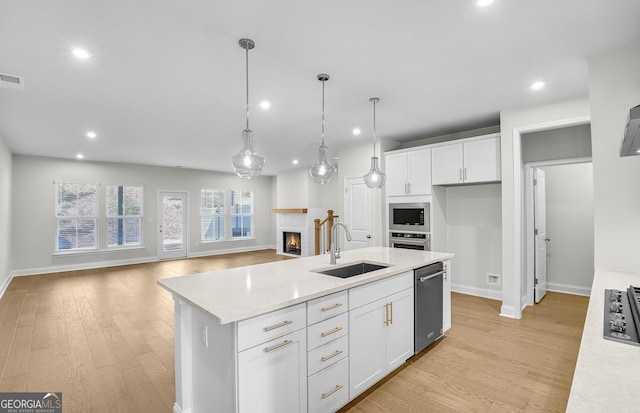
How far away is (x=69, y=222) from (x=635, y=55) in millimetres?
9686

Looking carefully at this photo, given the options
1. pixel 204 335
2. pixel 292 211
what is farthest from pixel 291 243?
pixel 204 335

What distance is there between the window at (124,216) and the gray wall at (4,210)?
1785 millimetres

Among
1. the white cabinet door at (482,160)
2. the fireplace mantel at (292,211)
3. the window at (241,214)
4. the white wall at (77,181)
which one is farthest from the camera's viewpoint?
the window at (241,214)

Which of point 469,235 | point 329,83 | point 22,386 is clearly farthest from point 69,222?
point 469,235

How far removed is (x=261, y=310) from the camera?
1590 mm

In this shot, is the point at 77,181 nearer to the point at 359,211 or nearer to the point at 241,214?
the point at 241,214

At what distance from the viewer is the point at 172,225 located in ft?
28.6

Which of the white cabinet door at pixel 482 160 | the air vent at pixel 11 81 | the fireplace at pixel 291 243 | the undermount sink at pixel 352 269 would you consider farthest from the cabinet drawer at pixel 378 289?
the fireplace at pixel 291 243

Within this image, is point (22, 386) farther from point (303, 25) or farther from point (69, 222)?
point (69, 222)

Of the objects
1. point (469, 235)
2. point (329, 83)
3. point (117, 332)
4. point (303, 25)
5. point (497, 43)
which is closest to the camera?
point (303, 25)

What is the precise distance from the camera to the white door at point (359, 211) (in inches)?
209

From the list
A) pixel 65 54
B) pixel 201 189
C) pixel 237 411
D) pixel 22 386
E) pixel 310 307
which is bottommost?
pixel 22 386

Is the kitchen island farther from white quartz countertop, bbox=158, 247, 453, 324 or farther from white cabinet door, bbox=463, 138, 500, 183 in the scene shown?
white cabinet door, bbox=463, 138, 500, 183

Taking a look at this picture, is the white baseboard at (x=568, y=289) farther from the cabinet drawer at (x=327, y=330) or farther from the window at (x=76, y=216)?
the window at (x=76, y=216)
